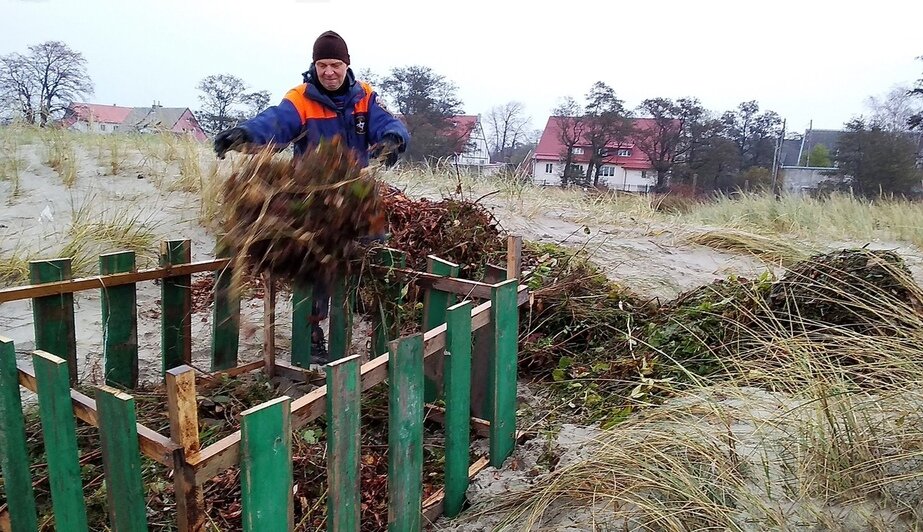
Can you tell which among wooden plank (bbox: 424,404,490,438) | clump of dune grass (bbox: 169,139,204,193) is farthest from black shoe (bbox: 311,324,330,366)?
clump of dune grass (bbox: 169,139,204,193)

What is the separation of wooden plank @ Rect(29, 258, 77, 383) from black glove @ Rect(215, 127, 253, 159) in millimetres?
855

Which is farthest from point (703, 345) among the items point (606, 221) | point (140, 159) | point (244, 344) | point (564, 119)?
point (564, 119)

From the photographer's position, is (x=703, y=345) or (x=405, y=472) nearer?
(x=405, y=472)

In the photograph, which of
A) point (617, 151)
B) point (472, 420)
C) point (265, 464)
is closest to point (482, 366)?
point (472, 420)

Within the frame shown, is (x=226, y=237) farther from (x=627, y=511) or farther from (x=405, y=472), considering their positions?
(x=627, y=511)

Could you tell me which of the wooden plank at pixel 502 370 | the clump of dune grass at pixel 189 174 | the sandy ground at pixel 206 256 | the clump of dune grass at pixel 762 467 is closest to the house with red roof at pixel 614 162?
the sandy ground at pixel 206 256

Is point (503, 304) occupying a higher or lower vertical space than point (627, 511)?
higher

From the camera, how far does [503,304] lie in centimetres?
274

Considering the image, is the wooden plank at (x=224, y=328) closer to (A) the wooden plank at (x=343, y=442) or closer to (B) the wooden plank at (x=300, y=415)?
(B) the wooden plank at (x=300, y=415)

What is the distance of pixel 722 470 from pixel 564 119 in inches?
746

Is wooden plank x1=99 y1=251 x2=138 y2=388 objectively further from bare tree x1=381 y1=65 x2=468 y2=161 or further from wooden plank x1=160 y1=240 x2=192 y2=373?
bare tree x1=381 y1=65 x2=468 y2=161

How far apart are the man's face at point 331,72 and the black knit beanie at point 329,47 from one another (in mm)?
30

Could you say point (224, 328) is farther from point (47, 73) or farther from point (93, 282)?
point (47, 73)

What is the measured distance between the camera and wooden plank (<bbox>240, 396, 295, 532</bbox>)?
1.59 meters
